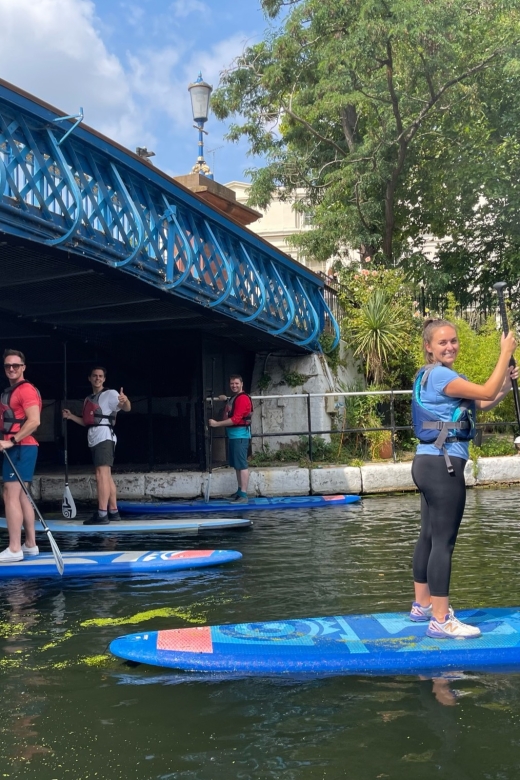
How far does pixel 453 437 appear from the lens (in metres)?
4.54

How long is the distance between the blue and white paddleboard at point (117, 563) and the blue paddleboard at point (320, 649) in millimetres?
2611

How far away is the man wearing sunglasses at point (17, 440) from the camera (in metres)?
7.40

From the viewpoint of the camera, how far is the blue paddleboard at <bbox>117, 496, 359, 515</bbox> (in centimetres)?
1208

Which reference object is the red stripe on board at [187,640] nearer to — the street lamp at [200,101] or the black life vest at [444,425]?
the black life vest at [444,425]

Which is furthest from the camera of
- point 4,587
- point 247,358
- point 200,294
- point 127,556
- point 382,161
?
point 382,161

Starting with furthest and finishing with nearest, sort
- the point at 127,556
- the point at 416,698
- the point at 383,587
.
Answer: the point at 127,556 → the point at 383,587 → the point at 416,698

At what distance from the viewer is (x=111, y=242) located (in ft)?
30.1

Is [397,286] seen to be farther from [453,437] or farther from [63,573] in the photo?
[453,437]

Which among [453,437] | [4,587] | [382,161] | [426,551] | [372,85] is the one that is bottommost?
[4,587]

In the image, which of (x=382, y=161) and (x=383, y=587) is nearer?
(x=383, y=587)

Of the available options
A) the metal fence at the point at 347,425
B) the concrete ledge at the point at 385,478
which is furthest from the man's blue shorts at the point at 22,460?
the concrete ledge at the point at 385,478

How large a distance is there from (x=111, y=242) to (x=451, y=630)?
614cm

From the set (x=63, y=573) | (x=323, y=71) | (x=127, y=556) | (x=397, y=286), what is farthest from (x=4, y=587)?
(x=323, y=71)

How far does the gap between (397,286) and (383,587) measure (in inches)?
522
